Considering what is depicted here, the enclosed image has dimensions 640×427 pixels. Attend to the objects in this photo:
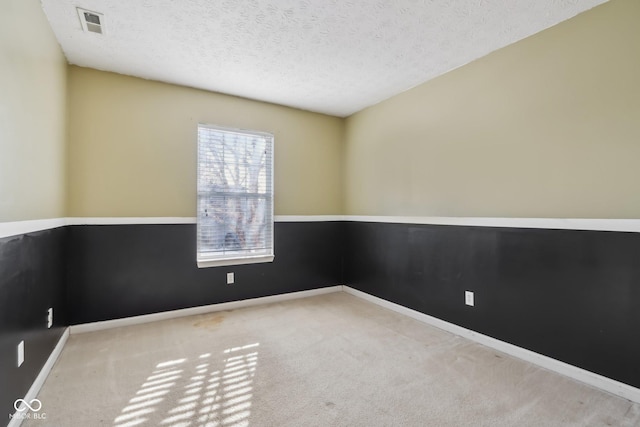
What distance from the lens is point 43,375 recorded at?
196cm

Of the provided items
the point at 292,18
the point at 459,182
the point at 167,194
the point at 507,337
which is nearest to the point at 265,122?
the point at 167,194

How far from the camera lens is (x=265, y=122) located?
373cm

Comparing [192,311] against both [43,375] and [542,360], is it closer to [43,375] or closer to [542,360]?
[43,375]

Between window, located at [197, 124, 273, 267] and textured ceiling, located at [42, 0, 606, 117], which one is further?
window, located at [197, 124, 273, 267]

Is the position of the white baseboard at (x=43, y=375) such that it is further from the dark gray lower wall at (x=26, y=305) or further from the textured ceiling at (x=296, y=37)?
the textured ceiling at (x=296, y=37)

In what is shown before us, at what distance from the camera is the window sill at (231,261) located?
131 inches

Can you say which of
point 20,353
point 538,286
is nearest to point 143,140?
point 20,353

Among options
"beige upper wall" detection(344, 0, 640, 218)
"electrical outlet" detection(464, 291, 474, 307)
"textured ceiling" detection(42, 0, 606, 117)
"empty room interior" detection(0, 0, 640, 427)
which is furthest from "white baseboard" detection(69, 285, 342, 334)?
"textured ceiling" detection(42, 0, 606, 117)

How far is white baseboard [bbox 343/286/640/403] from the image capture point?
183 centimetres

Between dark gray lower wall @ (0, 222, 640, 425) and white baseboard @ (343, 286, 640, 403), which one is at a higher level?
dark gray lower wall @ (0, 222, 640, 425)

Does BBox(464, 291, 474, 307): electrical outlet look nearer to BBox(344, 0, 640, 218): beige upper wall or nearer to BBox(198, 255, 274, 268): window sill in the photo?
BBox(344, 0, 640, 218): beige upper wall

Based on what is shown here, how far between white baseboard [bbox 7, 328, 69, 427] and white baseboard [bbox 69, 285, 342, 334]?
221mm

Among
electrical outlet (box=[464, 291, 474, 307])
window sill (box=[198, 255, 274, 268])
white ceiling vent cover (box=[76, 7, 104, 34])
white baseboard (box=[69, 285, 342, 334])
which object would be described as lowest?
white baseboard (box=[69, 285, 342, 334])

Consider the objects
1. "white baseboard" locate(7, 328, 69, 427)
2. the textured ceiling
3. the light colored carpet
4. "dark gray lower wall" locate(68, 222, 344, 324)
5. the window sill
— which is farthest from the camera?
the window sill
